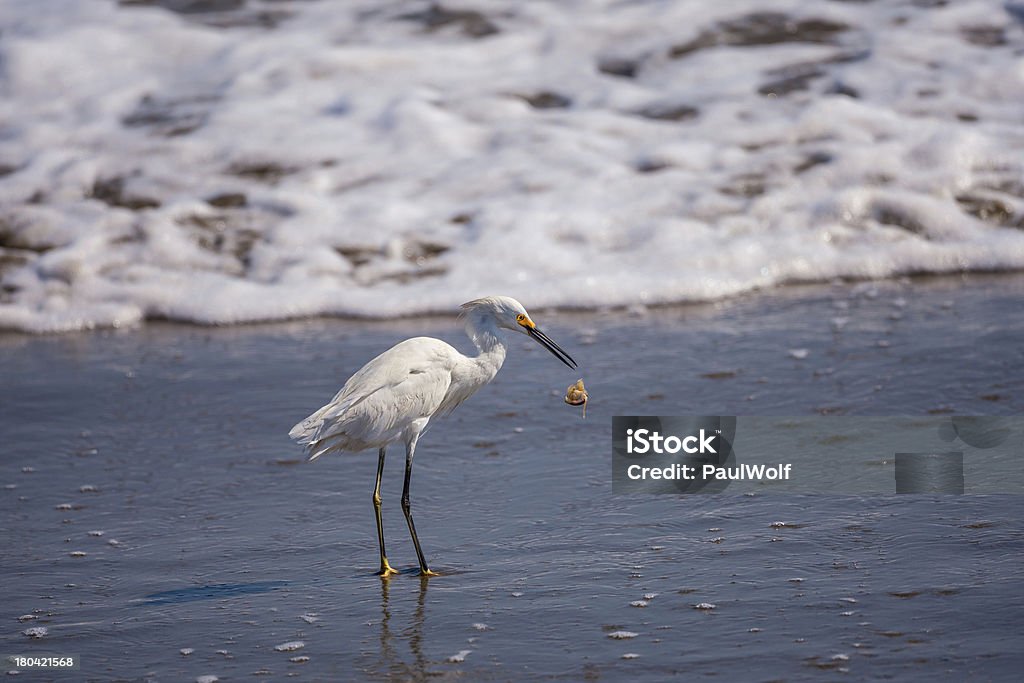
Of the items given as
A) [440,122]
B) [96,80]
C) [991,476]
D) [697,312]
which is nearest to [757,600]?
[991,476]

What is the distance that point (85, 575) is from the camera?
4523 millimetres

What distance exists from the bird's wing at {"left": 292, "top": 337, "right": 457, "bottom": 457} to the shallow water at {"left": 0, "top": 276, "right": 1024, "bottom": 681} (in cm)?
45

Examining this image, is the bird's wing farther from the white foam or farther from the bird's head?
the white foam

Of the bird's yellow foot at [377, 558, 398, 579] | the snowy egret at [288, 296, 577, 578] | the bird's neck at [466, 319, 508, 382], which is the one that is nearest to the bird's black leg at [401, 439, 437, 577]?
the snowy egret at [288, 296, 577, 578]

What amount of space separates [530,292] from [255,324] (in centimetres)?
175

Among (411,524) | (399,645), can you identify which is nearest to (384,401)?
(411,524)

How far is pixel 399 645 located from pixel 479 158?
6.19 meters

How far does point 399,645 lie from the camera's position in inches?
153

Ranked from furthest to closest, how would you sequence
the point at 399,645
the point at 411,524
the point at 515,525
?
1. the point at 515,525
2. the point at 411,524
3. the point at 399,645

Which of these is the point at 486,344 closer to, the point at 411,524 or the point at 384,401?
the point at 384,401

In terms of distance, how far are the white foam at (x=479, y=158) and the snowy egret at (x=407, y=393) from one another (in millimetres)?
2960

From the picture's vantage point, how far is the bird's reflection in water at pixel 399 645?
Result: 12.1 ft

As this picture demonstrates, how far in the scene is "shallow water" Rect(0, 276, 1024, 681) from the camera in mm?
3787

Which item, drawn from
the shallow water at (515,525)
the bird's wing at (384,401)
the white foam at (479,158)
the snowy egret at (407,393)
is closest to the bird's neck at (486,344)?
the snowy egret at (407,393)
